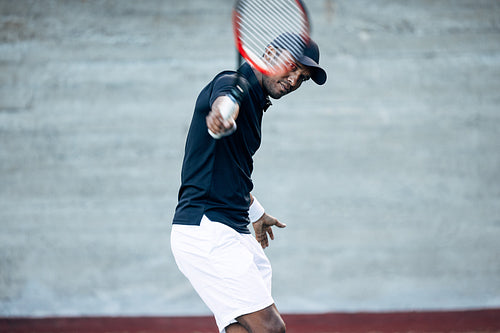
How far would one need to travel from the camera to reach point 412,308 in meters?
5.36

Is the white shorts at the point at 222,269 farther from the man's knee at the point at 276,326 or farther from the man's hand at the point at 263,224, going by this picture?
the man's hand at the point at 263,224

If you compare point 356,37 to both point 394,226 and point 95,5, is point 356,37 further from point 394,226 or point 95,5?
point 95,5

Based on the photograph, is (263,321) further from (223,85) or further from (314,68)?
(314,68)

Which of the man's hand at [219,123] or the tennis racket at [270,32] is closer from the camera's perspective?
the man's hand at [219,123]

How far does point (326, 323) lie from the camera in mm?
5293

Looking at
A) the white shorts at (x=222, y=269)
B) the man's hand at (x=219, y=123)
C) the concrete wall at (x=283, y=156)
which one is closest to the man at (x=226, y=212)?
the white shorts at (x=222, y=269)

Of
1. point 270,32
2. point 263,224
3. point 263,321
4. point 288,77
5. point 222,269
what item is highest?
point 270,32

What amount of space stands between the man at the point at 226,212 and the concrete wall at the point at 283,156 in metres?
2.81

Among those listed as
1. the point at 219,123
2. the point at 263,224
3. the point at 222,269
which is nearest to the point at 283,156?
the point at 263,224

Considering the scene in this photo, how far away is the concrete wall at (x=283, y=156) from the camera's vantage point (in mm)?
5324

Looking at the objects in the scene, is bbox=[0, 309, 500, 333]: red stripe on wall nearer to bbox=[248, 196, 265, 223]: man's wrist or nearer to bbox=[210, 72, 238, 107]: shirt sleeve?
bbox=[248, 196, 265, 223]: man's wrist

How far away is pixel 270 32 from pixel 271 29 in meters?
0.01

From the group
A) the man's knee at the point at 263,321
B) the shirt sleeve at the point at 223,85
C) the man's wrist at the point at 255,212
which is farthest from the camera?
the man's wrist at the point at 255,212

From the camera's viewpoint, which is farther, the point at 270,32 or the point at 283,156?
the point at 283,156
